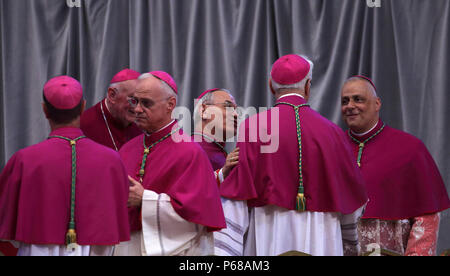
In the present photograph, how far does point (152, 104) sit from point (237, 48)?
8.75 ft

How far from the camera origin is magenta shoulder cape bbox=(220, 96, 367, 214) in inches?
156

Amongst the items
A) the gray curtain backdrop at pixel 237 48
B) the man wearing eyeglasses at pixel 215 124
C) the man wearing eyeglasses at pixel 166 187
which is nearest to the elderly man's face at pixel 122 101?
the man wearing eyeglasses at pixel 215 124

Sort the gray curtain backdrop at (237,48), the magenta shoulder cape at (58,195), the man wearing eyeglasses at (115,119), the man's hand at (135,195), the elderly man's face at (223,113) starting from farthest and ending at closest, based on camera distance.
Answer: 1. the gray curtain backdrop at (237,48)
2. the man wearing eyeglasses at (115,119)
3. the elderly man's face at (223,113)
4. the man's hand at (135,195)
5. the magenta shoulder cape at (58,195)

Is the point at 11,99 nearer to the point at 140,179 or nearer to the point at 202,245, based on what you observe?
the point at 140,179

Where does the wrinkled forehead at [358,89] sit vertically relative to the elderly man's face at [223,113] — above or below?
above

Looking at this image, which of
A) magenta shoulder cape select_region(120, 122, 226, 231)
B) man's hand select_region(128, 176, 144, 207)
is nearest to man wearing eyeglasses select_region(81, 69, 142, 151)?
magenta shoulder cape select_region(120, 122, 226, 231)

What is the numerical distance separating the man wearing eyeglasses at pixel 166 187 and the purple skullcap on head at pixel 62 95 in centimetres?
57

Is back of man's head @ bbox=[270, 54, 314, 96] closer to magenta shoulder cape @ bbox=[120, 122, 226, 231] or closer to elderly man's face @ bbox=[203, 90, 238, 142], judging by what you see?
magenta shoulder cape @ bbox=[120, 122, 226, 231]

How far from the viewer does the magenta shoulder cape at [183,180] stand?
3.68 metres

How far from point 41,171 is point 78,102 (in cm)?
A: 45

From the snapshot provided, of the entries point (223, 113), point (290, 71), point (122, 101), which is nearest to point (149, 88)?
point (290, 71)

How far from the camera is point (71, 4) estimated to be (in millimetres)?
6434

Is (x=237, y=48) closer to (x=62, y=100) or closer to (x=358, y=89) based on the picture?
(x=358, y=89)

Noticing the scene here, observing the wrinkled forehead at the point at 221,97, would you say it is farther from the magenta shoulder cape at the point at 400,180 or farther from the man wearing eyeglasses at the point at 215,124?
the magenta shoulder cape at the point at 400,180
